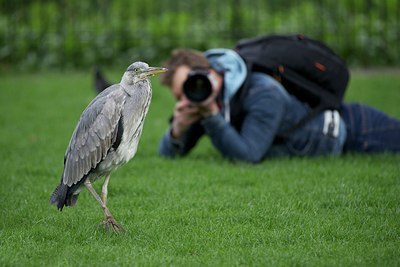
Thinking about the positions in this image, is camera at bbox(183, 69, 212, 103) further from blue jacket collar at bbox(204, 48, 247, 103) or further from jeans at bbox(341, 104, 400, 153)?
jeans at bbox(341, 104, 400, 153)

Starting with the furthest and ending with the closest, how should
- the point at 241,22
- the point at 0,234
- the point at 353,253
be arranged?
the point at 241,22 → the point at 0,234 → the point at 353,253

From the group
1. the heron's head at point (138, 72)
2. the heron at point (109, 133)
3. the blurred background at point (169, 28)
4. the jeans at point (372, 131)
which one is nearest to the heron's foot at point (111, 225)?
the heron at point (109, 133)

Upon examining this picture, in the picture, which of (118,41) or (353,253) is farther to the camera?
(118,41)

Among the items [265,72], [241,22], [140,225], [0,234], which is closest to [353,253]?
[140,225]

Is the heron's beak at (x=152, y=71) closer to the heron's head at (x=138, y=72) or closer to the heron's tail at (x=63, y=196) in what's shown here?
the heron's head at (x=138, y=72)

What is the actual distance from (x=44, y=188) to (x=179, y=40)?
320 inches

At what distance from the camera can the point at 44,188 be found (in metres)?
7.31

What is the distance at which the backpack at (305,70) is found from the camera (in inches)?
322

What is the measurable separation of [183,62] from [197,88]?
0.48 metres

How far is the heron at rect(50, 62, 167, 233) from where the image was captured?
5688 mm

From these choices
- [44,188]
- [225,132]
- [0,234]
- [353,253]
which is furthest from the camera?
[225,132]

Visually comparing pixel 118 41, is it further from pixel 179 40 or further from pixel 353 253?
pixel 353 253

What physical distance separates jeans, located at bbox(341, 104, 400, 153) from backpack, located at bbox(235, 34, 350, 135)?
32 centimetres

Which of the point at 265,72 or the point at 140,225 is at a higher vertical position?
the point at 265,72
